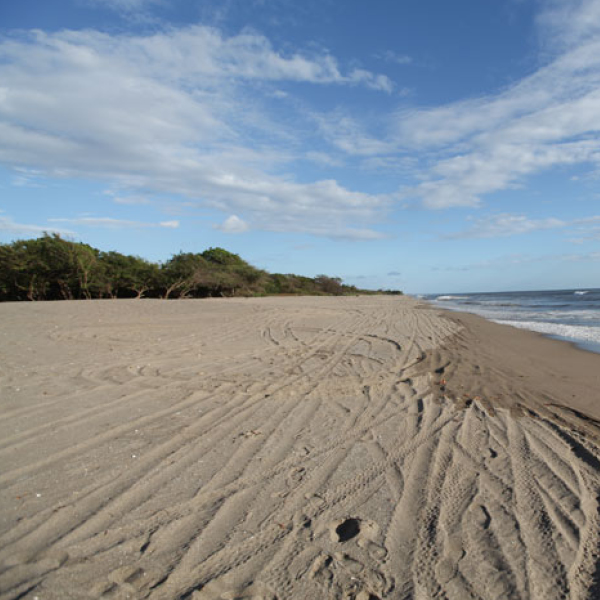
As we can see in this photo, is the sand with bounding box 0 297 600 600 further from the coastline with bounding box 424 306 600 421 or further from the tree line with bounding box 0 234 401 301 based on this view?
the tree line with bounding box 0 234 401 301

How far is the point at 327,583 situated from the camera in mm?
2045

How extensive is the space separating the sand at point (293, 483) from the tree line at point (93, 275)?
1943cm

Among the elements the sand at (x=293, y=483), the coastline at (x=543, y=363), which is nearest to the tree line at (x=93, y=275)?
the sand at (x=293, y=483)

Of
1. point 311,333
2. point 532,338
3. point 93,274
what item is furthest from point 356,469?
point 93,274

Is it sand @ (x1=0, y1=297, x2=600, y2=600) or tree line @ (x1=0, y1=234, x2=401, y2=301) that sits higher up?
tree line @ (x1=0, y1=234, x2=401, y2=301)

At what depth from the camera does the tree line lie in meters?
22.6

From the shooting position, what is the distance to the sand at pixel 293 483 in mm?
2090

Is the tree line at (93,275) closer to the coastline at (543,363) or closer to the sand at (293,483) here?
the sand at (293,483)

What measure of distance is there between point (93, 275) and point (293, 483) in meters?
24.9

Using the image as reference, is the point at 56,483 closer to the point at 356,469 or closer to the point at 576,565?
the point at 356,469

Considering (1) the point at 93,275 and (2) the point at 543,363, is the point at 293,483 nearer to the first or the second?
(2) the point at 543,363

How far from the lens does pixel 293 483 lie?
297 cm

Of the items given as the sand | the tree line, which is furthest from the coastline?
the tree line

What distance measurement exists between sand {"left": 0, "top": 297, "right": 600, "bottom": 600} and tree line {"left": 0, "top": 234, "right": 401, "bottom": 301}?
765 inches
